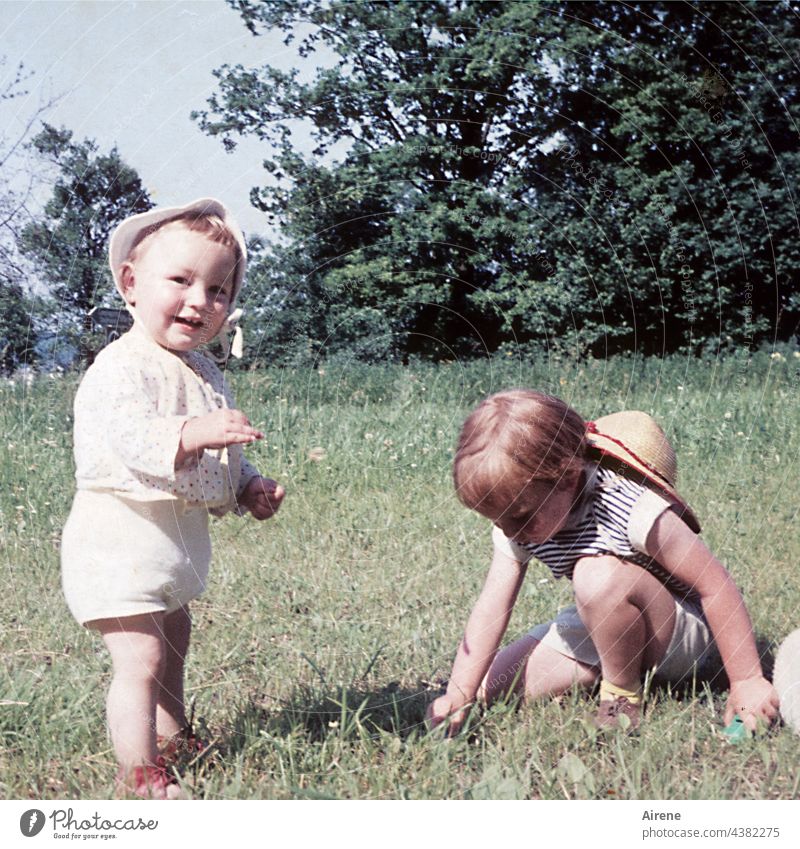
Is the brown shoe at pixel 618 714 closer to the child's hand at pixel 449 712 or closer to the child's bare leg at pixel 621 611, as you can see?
the child's bare leg at pixel 621 611

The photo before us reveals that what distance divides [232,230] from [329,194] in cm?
21

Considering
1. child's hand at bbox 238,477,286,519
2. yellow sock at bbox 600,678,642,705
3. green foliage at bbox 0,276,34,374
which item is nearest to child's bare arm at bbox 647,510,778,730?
yellow sock at bbox 600,678,642,705

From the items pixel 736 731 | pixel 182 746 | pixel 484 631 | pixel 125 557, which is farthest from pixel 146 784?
pixel 736 731

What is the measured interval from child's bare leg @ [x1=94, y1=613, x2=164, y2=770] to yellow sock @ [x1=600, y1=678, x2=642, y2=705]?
0.65 m

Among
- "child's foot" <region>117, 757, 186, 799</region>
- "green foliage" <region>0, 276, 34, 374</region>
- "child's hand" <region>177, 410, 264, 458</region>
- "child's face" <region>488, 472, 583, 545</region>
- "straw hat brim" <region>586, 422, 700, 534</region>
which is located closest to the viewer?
"child's hand" <region>177, 410, 264, 458</region>

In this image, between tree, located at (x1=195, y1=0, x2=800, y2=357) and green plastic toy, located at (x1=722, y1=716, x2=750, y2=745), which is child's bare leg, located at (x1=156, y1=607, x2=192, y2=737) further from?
green plastic toy, located at (x1=722, y1=716, x2=750, y2=745)

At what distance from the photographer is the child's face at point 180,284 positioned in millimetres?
1147

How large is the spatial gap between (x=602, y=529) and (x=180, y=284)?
69 cm

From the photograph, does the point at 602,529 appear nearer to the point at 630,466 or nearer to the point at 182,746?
the point at 630,466

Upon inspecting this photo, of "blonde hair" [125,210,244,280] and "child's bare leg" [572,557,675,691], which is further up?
"blonde hair" [125,210,244,280]

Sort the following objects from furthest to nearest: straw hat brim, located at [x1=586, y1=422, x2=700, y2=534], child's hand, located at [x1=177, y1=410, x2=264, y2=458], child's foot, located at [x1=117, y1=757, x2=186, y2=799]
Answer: straw hat brim, located at [x1=586, y1=422, x2=700, y2=534] < child's foot, located at [x1=117, y1=757, x2=186, y2=799] < child's hand, located at [x1=177, y1=410, x2=264, y2=458]

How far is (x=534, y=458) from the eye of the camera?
4.07ft

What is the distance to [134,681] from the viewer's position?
1110 millimetres

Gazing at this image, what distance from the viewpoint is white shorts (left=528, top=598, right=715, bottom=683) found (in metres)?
1.44
